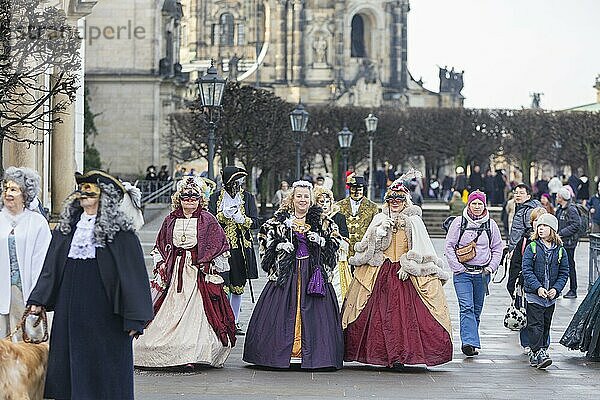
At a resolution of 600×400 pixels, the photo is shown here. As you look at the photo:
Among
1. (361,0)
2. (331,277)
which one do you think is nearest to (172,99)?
(361,0)

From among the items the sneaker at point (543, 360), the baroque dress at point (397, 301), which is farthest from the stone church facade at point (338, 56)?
the sneaker at point (543, 360)

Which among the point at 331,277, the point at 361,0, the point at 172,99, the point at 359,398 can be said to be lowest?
the point at 359,398

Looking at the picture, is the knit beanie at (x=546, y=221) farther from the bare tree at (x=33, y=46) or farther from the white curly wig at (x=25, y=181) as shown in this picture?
the white curly wig at (x=25, y=181)

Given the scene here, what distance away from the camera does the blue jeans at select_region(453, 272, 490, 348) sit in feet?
47.3

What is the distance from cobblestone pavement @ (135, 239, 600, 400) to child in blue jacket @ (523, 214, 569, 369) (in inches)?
14.5

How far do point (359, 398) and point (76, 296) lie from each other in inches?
124

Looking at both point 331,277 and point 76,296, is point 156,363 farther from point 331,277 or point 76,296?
point 76,296

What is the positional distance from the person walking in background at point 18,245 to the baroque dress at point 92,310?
1.53 metres

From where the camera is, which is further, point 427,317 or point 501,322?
point 501,322

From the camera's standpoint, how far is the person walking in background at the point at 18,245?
1098cm

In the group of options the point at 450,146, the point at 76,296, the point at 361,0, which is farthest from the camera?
the point at 361,0

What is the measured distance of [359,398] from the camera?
38.1 feet

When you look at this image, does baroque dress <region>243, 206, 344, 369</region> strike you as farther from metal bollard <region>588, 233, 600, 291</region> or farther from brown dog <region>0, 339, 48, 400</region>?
metal bollard <region>588, 233, 600, 291</region>

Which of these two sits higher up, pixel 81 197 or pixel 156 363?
pixel 81 197
